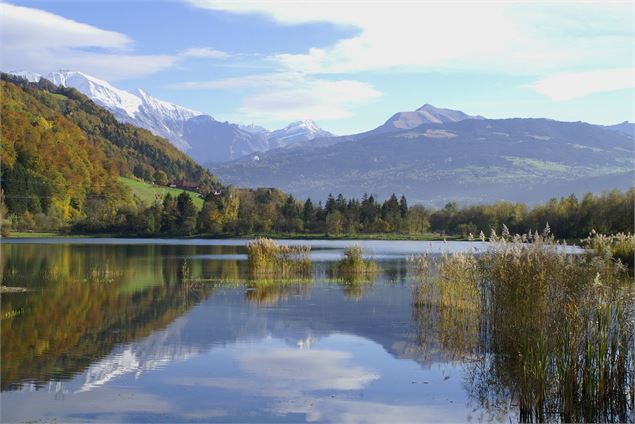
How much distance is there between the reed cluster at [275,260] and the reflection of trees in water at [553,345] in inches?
716

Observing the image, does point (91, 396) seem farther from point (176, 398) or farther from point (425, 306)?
point (425, 306)

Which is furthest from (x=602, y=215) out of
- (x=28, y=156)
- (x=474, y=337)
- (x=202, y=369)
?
(x=28, y=156)

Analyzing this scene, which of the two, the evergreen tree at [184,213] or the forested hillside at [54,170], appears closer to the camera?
the forested hillside at [54,170]

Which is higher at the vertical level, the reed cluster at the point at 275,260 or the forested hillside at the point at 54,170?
the forested hillside at the point at 54,170

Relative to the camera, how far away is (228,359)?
14891mm

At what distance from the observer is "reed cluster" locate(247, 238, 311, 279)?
33.9 m

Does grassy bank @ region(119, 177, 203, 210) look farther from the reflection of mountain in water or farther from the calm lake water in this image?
the calm lake water

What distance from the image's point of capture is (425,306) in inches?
873

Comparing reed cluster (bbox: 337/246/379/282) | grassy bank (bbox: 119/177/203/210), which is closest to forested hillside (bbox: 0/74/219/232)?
grassy bank (bbox: 119/177/203/210)

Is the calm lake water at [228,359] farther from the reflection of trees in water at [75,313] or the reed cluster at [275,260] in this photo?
the reed cluster at [275,260]

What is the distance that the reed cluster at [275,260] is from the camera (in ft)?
111

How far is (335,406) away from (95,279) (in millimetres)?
20335

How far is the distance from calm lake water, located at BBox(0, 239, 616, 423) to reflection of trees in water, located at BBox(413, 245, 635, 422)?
0.39 meters

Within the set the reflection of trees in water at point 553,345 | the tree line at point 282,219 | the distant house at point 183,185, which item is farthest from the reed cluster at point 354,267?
the distant house at point 183,185
